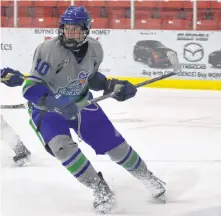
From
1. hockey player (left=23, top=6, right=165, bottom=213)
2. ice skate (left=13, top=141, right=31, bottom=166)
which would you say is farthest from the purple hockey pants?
ice skate (left=13, top=141, right=31, bottom=166)

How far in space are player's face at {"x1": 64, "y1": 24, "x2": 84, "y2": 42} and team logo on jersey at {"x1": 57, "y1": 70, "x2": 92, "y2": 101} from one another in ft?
0.55

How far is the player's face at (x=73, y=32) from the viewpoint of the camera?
233 centimetres

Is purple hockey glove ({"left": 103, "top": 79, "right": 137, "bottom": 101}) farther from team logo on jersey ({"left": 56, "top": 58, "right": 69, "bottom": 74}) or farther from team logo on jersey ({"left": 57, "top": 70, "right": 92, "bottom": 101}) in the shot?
team logo on jersey ({"left": 56, "top": 58, "right": 69, "bottom": 74})

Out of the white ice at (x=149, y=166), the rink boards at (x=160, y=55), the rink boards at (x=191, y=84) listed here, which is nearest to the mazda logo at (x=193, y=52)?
the rink boards at (x=160, y=55)

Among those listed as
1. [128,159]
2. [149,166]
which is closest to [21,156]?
[149,166]

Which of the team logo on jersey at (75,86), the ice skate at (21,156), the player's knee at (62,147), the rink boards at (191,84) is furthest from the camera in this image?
the rink boards at (191,84)

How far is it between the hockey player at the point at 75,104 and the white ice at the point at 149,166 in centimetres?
14

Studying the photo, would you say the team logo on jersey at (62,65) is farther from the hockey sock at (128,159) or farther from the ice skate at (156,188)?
the ice skate at (156,188)

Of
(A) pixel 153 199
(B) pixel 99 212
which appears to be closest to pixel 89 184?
→ (B) pixel 99 212

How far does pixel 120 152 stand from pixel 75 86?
32 cm

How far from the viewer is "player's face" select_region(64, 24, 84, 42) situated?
2.33 m

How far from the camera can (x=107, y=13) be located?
7.14 m

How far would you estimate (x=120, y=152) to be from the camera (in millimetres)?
2486

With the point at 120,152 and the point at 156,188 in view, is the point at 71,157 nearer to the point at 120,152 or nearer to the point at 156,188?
the point at 120,152
